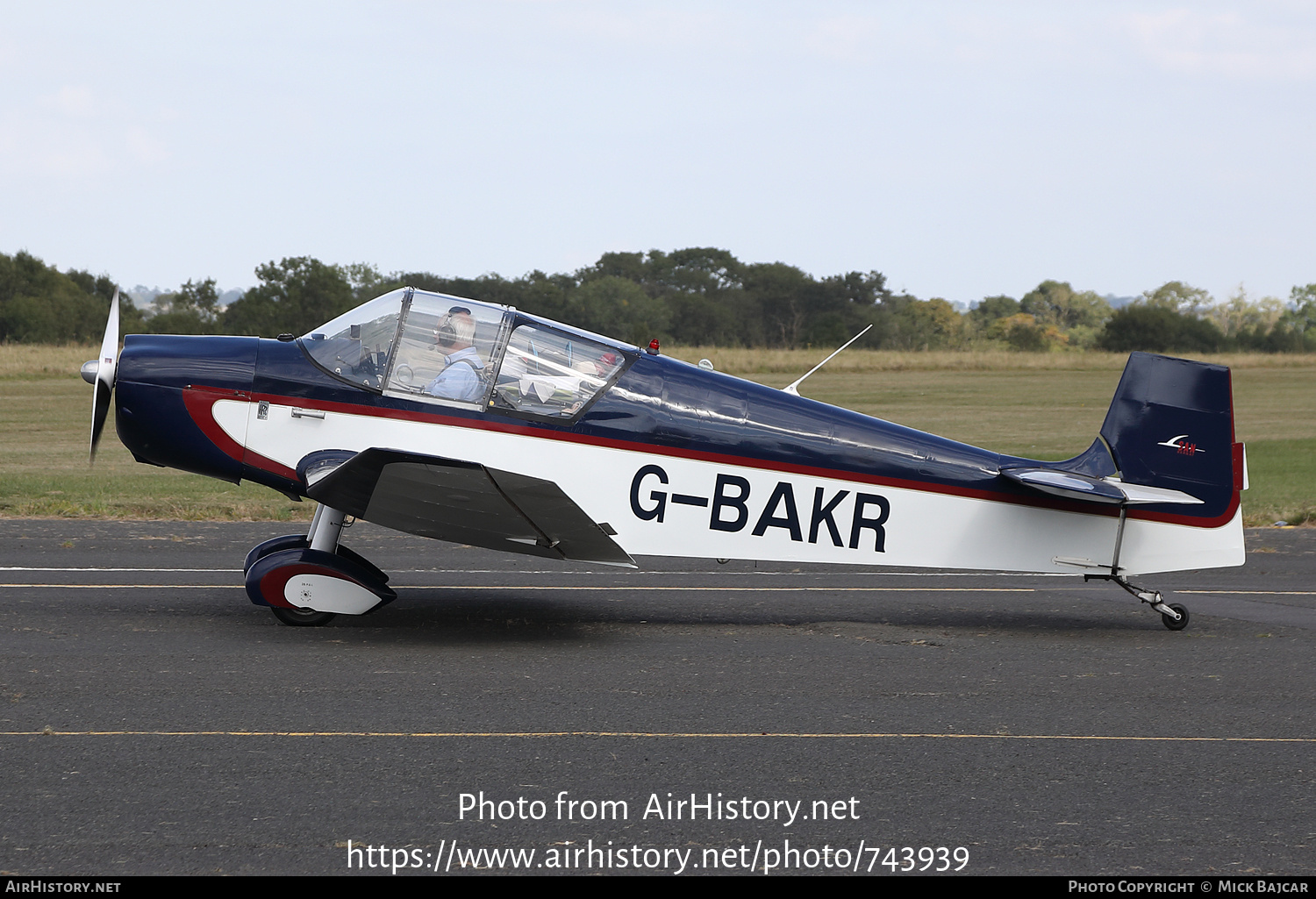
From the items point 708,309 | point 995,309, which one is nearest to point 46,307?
point 708,309

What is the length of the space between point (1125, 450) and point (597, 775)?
17.1 feet

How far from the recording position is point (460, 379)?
7945 mm

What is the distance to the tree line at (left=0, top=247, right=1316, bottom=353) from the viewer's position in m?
57.4

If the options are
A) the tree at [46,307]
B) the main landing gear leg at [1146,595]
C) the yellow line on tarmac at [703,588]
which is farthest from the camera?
the tree at [46,307]

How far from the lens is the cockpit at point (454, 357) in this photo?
7.93 m

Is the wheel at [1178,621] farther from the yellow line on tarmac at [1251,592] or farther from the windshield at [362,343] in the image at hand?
the windshield at [362,343]

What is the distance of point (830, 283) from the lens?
96.9 metres

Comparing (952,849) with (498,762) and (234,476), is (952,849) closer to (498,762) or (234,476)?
(498,762)

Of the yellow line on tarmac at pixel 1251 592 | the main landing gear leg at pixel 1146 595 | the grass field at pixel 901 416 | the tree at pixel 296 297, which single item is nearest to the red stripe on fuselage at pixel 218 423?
the main landing gear leg at pixel 1146 595

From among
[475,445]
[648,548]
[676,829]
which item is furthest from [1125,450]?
[676,829]

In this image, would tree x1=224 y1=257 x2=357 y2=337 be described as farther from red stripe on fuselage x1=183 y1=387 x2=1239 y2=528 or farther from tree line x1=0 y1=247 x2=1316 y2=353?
red stripe on fuselage x1=183 y1=387 x2=1239 y2=528

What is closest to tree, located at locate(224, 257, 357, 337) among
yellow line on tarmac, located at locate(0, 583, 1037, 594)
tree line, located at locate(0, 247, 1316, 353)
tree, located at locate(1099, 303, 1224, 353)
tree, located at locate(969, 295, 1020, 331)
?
tree line, located at locate(0, 247, 1316, 353)

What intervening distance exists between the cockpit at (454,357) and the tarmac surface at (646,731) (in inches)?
65.7

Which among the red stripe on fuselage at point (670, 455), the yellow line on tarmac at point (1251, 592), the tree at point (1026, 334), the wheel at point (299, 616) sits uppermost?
the tree at point (1026, 334)
